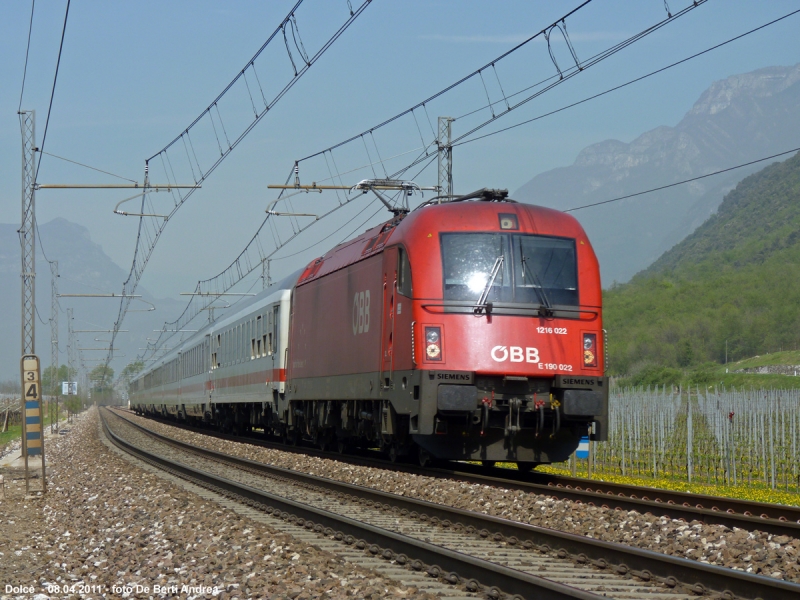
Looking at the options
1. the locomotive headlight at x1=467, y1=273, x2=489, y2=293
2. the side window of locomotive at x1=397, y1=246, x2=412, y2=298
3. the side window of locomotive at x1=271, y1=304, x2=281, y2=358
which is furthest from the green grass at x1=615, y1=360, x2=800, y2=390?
the locomotive headlight at x1=467, y1=273, x2=489, y2=293

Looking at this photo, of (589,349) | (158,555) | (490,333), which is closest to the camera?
(158,555)

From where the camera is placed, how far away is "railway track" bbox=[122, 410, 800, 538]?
942 centimetres

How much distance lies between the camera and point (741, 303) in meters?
108

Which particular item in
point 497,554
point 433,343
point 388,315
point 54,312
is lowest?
point 497,554

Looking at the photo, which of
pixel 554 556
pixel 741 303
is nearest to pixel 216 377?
pixel 554 556

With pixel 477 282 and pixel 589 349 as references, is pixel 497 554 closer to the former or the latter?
pixel 477 282

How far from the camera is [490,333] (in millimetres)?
13758

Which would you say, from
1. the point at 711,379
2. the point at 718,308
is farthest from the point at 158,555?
the point at 718,308

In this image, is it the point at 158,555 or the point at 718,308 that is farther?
the point at 718,308

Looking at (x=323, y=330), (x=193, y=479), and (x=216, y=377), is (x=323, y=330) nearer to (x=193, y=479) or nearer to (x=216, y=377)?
(x=193, y=479)

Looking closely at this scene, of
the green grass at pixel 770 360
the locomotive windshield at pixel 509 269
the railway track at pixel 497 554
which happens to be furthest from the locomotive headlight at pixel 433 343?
the green grass at pixel 770 360

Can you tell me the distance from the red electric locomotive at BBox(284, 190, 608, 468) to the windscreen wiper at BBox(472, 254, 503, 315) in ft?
0.05

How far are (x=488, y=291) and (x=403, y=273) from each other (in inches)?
52.5

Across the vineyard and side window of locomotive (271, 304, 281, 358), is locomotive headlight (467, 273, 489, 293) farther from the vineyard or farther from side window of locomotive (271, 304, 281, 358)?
side window of locomotive (271, 304, 281, 358)
